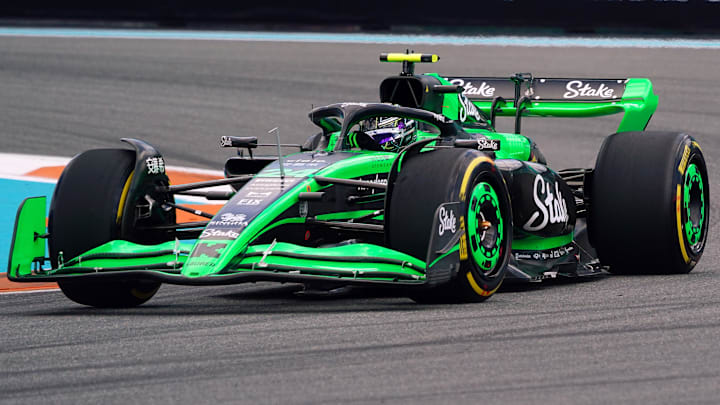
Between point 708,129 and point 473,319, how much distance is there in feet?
38.3

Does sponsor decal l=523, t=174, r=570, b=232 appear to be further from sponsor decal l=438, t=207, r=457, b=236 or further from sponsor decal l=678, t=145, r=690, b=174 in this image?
sponsor decal l=438, t=207, r=457, b=236

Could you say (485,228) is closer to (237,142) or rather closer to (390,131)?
(390,131)

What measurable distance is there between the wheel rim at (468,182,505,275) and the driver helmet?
109 centimetres

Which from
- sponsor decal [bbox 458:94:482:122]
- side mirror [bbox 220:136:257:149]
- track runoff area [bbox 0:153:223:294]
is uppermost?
sponsor decal [bbox 458:94:482:122]

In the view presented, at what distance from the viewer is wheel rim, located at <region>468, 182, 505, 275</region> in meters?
7.27

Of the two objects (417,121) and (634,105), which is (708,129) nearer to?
(634,105)

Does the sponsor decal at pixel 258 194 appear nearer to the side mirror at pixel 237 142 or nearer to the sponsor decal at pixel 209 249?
the sponsor decal at pixel 209 249

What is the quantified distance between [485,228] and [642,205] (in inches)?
66.7

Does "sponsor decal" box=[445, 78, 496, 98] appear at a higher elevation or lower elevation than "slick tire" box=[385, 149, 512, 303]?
higher

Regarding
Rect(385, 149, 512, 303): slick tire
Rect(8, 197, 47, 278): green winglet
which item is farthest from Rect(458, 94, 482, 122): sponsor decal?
Rect(8, 197, 47, 278): green winglet

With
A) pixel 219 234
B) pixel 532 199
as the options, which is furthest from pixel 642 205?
pixel 219 234

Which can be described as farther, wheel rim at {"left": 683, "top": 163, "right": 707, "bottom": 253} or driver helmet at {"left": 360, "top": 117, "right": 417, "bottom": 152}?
wheel rim at {"left": 683, "top": 163, "right": 707, "bottom": 253}

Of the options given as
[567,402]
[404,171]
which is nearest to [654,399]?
[567,402]

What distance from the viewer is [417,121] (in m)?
8.71
